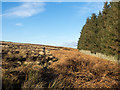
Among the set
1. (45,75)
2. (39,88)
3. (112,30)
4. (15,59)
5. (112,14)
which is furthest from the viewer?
(112,14)

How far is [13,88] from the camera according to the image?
5824mm

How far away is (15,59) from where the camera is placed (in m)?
11.0

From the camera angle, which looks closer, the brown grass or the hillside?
the hillside

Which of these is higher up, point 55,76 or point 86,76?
point 55,76

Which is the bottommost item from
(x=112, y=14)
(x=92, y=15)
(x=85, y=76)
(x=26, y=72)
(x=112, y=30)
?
(x=85, y=76)

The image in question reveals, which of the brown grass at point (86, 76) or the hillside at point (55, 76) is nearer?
the hillside at point (55, 76)

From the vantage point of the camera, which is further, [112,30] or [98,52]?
[98,52]

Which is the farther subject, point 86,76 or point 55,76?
point 86,76

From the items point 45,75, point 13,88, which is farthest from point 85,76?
point 13,88

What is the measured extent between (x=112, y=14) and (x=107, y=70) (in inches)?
296

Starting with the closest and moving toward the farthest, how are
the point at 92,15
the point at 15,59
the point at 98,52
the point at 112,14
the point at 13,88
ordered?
1. the point at 13,88
2. the point at 15,59
3. the point at 112,14
4. the point at 98,52
5. the point at 92,15

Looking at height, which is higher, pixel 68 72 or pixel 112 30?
pixel 112 30

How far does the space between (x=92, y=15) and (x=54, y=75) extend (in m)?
19.9

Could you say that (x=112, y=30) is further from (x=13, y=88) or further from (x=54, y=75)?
(x=13, y=88)
